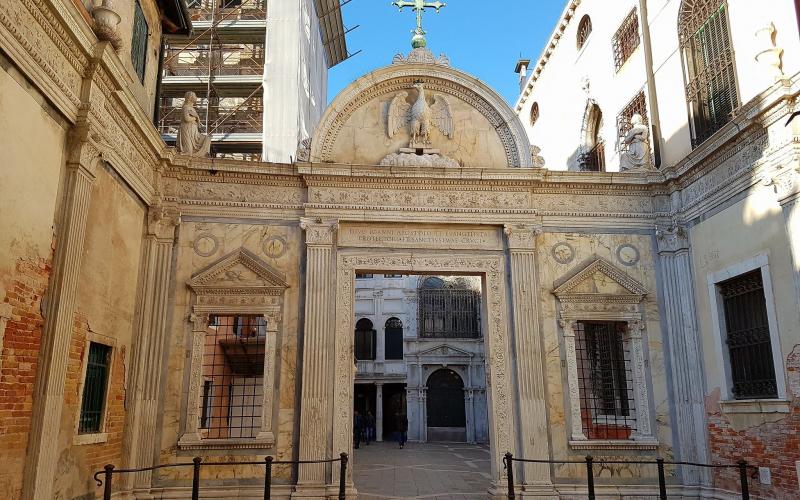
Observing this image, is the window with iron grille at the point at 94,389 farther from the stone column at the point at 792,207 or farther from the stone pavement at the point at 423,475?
the stone column at the point at 792,207

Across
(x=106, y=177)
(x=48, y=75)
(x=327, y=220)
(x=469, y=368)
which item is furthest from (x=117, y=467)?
(x=469, y=368)

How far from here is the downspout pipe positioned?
1462cm

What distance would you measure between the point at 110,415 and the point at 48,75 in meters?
5.35

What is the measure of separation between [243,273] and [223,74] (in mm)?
19576

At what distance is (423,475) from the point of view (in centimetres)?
1545

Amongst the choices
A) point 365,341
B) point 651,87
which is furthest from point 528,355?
point 365,341

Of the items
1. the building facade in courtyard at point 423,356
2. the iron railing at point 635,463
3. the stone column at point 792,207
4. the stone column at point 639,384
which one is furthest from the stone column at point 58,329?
the building facade in courtyard at point 423,356

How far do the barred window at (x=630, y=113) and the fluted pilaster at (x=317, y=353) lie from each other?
25.9ft

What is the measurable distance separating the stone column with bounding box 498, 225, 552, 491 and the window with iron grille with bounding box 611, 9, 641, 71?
6.37 metres

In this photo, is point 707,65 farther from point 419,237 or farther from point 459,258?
point 419,237

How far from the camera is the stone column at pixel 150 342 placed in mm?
11023

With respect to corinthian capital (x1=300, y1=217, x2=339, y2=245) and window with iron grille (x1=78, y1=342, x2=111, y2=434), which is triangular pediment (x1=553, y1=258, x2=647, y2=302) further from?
window with iron grille (x1=78, y1=342, x2=111, y2=434)

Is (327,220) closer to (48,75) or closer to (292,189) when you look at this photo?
(292,189)

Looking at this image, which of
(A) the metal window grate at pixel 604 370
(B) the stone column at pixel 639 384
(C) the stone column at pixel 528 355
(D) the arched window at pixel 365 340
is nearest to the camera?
(C) the stone column at pixel 528 355
